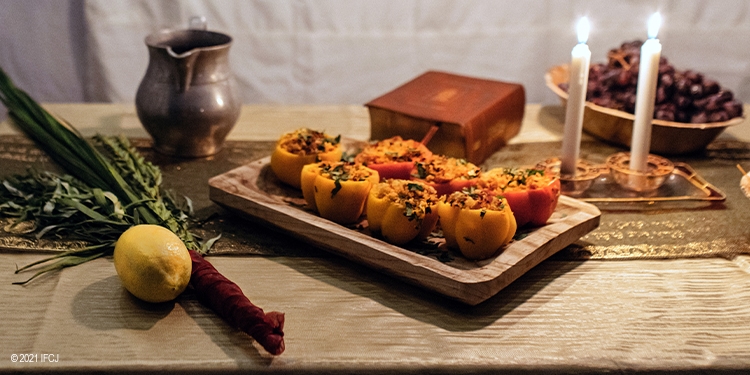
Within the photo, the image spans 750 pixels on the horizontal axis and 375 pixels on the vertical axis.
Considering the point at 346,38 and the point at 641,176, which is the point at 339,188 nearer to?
the point at 641,176

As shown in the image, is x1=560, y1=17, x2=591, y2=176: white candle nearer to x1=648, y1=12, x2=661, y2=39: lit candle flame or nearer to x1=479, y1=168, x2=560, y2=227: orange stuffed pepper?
x1=648, y1=12, x2=661, y2=39: lit candle flame

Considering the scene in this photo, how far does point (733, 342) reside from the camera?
870 mm

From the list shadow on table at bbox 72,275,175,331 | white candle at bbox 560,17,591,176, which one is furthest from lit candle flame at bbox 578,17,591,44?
shadow on table at bbox 72,275,175,331

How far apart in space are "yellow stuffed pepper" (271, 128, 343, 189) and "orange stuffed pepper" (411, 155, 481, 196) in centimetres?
17

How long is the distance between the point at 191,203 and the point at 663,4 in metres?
1.81

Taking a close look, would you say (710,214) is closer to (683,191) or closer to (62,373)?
(683,191)

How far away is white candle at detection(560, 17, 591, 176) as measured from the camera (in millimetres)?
1229

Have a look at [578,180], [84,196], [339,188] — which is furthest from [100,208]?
[578,180]

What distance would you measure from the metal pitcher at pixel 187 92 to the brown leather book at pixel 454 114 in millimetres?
305

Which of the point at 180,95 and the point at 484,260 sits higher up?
the point at 180,95

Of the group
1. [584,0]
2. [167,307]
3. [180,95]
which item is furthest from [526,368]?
[584,0]

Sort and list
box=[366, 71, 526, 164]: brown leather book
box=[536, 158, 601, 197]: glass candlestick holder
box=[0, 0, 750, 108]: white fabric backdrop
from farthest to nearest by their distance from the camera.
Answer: box=[0, 0, 750, 108]: white fabric backdrop, box=[366, 71, 526, 164]: brown leather book, box=[536, 158, 601, 197]: glass candlestick holder

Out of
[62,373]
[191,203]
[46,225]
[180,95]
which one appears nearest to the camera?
[62,373]

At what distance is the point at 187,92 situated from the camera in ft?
4.56
